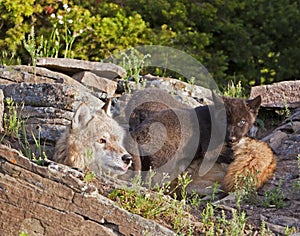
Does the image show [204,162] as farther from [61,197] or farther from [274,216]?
[61,197]

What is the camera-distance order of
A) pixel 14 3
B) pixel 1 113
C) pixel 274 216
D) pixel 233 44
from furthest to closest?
pixel 233 44, pixel 14 3, pixel 1 113, pixel 274 216

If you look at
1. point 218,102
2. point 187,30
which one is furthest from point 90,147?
point 187,30

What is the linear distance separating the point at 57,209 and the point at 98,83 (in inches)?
177

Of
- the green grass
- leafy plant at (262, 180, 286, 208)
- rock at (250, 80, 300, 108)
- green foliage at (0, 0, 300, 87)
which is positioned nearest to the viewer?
leafy plant at (262, 180, 286, 208)

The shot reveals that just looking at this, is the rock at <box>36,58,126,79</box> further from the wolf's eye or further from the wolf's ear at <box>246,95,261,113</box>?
the wolf's eye

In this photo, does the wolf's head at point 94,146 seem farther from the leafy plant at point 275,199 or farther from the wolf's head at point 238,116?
the wolf's head at point 238,116

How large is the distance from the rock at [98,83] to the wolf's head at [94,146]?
8.64 feet

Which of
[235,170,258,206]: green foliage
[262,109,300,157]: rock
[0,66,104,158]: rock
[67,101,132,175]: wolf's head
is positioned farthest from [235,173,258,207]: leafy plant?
[0,66,104,158]: rock

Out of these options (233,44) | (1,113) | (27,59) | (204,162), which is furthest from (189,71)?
(1,113)

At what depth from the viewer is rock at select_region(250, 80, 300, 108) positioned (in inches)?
409

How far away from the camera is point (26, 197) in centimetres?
589

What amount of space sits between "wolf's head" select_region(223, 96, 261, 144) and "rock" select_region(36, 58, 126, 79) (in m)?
2.22

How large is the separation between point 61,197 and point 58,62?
472cm

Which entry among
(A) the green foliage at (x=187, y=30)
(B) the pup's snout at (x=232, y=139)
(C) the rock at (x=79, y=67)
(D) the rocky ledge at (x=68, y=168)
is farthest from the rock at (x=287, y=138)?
(A) the green foliage at (x=187, y=30)
